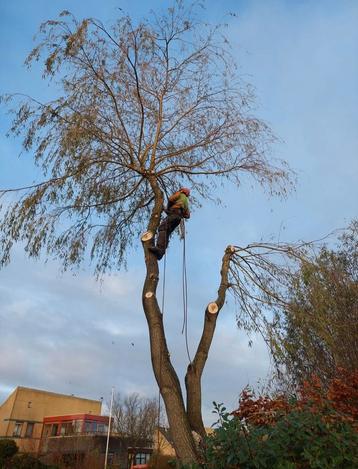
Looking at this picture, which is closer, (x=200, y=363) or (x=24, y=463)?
(x=200, y=363)

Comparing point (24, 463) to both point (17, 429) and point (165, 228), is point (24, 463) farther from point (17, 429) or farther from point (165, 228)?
point (17, 429)

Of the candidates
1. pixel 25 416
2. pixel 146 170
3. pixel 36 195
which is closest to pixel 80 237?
pixel 36 195

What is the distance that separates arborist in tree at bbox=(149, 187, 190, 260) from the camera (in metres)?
6.77

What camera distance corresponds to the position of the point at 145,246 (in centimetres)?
671

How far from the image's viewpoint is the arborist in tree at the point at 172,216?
677 cm

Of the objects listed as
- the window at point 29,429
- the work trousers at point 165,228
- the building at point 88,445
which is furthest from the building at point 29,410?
the work trousers at point 165,228

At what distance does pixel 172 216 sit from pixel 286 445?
4144mm

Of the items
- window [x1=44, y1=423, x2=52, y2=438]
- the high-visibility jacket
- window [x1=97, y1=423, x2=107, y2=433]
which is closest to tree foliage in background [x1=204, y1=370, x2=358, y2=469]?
the high-visibility jacket

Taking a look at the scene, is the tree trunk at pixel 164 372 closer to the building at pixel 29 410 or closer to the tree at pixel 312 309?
the tree at pixel 312 309

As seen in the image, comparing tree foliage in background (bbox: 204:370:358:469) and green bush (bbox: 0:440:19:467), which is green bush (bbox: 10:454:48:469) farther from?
tree foliage in background (bbox: 204:370:358:469)

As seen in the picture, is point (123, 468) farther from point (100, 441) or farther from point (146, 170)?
point (146, 170)

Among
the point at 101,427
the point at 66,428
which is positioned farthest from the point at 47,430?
the point at 101,427

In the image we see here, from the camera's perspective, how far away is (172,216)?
6980mm

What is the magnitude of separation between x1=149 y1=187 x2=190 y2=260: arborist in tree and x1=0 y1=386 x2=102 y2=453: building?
38929mm
